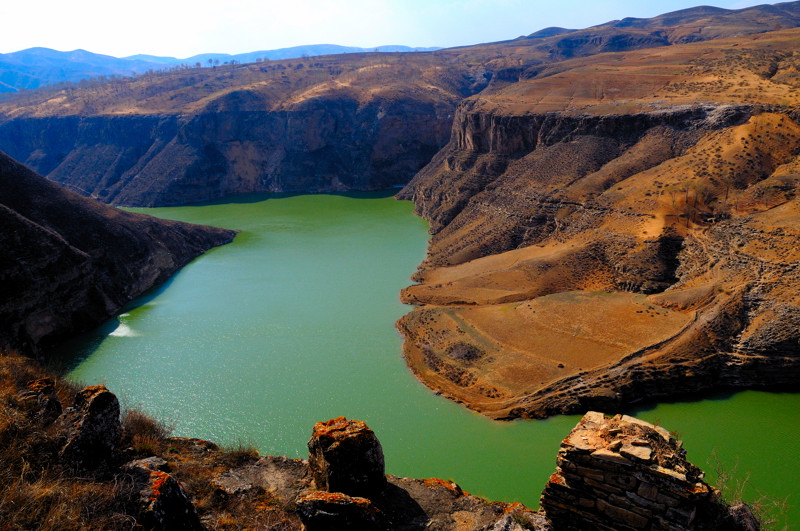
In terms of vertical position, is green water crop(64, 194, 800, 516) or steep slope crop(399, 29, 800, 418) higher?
steep slope crop(399, 29, 800, 418)

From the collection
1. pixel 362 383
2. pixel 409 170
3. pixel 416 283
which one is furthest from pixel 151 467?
pixel 409 170

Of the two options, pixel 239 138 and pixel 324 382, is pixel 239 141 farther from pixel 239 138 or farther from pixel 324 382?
pixel 324 382

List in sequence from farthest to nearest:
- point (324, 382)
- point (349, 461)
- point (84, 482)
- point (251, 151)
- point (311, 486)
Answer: point (251, 151), point (324, 382), point (311, 486), point (349, 461), point (84, 482)

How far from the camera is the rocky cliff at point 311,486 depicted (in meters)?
9.60

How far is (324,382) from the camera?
3000cm

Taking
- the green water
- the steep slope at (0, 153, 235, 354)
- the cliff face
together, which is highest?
the cliff face

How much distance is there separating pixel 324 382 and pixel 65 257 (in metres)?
25.4

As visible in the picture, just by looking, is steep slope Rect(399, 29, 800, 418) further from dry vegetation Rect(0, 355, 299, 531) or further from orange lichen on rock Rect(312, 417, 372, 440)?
dry vegetation Rect(0, 355, 299, 531)

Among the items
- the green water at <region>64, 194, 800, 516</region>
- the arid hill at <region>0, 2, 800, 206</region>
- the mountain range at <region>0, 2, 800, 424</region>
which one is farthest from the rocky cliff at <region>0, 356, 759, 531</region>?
the arid hill at <region>0, 2, 800, 206</region>

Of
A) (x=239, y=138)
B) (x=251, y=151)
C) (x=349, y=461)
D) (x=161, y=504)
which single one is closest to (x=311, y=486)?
(x=349, y=461)

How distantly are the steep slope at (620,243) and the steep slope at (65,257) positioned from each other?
2623 cm

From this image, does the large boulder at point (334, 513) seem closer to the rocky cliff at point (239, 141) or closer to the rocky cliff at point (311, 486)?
the rocky cliff at point (311, 486)

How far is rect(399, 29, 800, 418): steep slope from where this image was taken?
28.4 metres

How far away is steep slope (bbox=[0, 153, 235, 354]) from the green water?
240 centimetres
